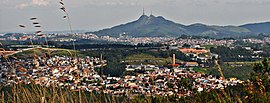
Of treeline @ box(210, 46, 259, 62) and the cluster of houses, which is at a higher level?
the cluster of houses

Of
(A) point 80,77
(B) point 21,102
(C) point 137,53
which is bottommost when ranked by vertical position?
(C) point 137,53

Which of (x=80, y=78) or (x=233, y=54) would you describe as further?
(x=233, y=54)

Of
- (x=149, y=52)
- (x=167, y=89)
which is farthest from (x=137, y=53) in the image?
(x=167, y=89)

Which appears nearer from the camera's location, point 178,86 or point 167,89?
point 178,86

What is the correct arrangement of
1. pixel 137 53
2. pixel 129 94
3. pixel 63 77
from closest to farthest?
pixel 63 77 < pixel 129 94 < pixel 137 53

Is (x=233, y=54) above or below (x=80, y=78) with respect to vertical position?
below

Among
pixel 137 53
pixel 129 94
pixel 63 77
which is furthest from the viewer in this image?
pixel 137 53

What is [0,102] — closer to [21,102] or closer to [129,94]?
[21,102]

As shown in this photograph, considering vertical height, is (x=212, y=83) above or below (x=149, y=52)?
above

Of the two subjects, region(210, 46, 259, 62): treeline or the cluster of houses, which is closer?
the cluster of houses

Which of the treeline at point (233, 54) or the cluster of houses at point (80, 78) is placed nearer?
the cluster of houses at point (80, 78)

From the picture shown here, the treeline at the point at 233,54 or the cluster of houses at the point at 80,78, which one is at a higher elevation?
the cluster of houses at the point at 80,78
